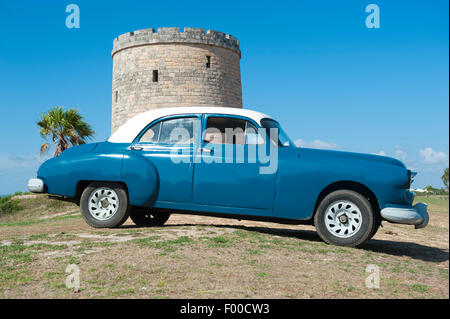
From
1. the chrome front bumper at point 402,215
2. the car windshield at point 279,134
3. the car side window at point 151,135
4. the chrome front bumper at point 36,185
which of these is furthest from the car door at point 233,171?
the chrome front bumper at point 36,185

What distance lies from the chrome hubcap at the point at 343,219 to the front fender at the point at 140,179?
266 centimetres

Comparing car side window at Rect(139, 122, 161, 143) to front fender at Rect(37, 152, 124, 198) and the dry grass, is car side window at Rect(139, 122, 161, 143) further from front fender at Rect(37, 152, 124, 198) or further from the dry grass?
the dry grass

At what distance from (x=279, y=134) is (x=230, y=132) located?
0.76m

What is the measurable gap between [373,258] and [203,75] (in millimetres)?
19482

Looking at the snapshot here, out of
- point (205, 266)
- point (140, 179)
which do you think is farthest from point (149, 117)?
point (205, 266)

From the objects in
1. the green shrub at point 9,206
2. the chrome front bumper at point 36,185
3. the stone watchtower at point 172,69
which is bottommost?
→ the green shrub at point 9,206

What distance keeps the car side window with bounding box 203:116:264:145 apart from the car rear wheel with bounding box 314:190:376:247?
4.44 ft

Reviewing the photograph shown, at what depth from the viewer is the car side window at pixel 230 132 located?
261 inches

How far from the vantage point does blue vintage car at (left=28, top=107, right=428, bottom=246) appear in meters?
6.07

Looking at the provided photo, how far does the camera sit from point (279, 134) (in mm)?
6648

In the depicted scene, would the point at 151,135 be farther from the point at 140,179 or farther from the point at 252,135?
the point at 252,135

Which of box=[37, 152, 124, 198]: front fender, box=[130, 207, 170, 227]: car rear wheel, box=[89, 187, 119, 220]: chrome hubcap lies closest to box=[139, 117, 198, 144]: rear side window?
box=[37, 152, 124, 198]: front fender

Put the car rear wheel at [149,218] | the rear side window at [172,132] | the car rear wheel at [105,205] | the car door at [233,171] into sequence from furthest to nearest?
1. the car rear wheel at [149,218]
2. the car rear wheel at [105,205]
3. the rear side window at [172,132]
4. the car door at [233,171]

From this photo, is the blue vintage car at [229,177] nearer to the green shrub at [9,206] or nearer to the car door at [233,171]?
the car door at [233,171]
